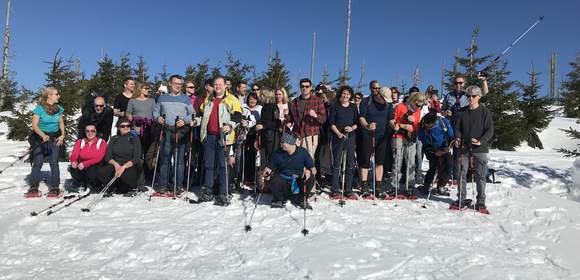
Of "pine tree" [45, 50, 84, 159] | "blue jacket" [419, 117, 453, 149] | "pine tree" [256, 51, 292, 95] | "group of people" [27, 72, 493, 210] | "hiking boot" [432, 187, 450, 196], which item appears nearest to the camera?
"group of people" [27, 72, 493, 210]

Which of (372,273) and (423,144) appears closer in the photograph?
(372,273)

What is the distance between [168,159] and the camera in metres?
8.18

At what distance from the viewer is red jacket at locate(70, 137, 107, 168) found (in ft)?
26.1

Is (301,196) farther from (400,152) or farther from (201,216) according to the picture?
(400,152)

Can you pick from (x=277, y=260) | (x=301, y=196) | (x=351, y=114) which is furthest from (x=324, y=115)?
(x=277, y=260)

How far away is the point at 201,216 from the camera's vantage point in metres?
6.72

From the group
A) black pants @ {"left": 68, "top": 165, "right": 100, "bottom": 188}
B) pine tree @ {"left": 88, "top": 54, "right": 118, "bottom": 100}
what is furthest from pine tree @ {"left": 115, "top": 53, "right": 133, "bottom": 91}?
black pants @ {"left": 68, "top": 165, "right": 100, "bottom": 188}

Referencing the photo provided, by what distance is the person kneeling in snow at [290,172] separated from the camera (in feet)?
23.8

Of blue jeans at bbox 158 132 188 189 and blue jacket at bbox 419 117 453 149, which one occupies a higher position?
blue jacket at bbox 419 117 453 149

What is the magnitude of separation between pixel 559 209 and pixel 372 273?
501 centimetres

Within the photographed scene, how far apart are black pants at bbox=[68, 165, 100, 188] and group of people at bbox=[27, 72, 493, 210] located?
0.08 ft

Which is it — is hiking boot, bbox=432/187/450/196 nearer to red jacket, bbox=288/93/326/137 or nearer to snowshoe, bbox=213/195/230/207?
red jacket, bbox=288/93/326/137

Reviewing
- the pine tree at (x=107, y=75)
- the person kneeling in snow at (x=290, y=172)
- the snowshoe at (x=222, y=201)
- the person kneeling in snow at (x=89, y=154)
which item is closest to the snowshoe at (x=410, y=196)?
the person kneeling in snow at (x=290, y=172)

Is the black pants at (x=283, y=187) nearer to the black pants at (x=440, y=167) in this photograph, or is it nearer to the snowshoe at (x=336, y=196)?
the snowshoe at (x=336, y=196)
